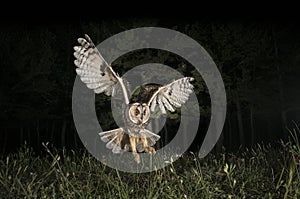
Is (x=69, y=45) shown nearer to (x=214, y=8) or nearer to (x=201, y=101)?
(x=201, y=101)

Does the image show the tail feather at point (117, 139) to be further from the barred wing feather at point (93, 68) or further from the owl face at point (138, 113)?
the barred wing feather at point (93, 68)

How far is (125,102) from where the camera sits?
12.2 ft

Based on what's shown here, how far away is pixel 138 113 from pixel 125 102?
0.18 m

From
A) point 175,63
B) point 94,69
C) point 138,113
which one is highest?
point 175,63

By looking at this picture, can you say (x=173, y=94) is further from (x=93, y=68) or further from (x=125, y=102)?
(x=93, y=68)

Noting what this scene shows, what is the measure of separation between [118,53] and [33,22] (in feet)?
18.3

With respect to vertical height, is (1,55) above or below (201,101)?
above

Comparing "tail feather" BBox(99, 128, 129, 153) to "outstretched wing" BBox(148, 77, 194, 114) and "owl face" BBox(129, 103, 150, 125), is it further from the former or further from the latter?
"outstretched wing" BBox(148, 77, 194, 114)

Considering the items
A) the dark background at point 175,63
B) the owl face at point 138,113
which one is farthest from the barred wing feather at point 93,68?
the dark background at point 175,63

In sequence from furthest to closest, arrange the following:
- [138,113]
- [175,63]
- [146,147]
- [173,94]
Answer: [175,63] → [173,94] → [146,147] → [138,113]

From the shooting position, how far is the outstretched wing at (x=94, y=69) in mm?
3763

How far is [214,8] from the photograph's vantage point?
8.29ft

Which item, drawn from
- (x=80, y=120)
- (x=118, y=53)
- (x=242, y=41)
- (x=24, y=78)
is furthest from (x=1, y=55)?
(x=242, y=41)

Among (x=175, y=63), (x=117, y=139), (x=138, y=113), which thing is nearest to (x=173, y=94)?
(x=138, y=113)
